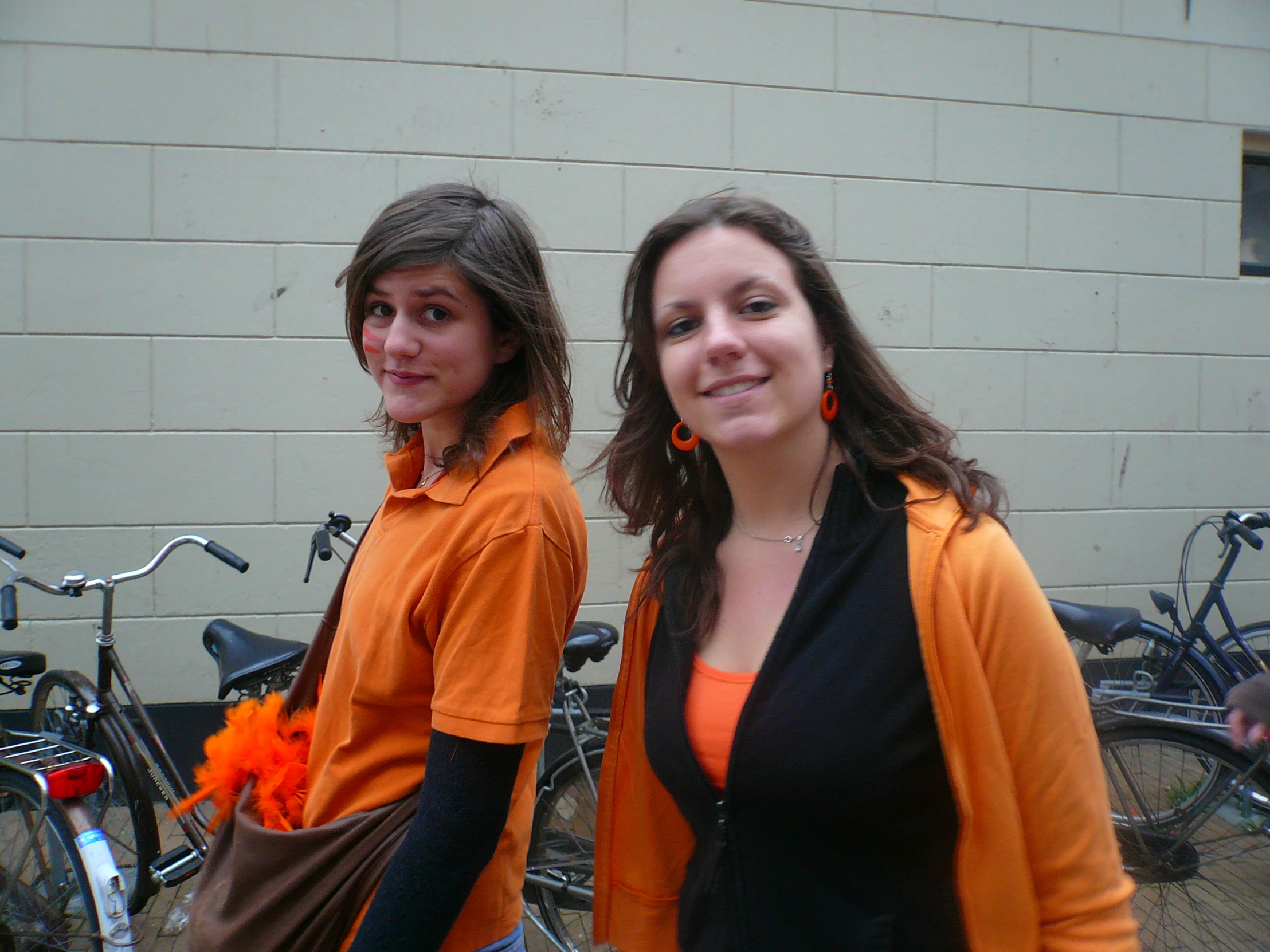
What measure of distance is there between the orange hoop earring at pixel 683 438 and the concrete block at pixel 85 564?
9.47 feet

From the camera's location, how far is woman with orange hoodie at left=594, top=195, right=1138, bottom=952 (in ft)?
3.05

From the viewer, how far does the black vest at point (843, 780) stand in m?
0.95

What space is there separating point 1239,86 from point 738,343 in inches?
174

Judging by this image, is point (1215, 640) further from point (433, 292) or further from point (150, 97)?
point (150, 97)

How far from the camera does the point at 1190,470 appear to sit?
394 centimetres

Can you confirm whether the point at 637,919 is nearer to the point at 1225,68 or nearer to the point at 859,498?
the point at 859,498

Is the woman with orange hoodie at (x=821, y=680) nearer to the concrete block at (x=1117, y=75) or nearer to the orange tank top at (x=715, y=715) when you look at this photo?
the orange tank top at (x=715, y=715)

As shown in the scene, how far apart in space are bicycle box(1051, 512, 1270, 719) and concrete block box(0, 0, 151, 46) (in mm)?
4399

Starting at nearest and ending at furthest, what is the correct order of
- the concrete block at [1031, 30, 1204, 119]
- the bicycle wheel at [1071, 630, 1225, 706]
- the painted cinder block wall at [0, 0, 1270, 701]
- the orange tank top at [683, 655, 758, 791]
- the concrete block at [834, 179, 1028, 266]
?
the orange tank top at [683, 655, 758, 791] < the bicycle wheel at [1071, 630, 1225, 706] < the painted cinder block wall at [0, 0, 1270, 701] < the concrete block at [834, 179, 1028, 266] < the concrete block at [1031, 30, 1204, 119]

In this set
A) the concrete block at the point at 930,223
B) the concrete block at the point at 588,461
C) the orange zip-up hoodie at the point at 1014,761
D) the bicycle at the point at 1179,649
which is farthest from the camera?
the concrete block at the point at 930,223

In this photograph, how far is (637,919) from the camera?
4.14 ft

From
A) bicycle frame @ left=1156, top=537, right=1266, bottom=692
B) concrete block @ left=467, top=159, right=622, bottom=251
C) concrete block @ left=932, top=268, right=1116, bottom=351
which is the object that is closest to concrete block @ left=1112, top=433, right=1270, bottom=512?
bicycle frame @ left=1156, top=537, right=1266, bottom=692

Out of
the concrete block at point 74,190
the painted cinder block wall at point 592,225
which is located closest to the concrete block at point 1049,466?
the painted cinder block wall at point 592,225

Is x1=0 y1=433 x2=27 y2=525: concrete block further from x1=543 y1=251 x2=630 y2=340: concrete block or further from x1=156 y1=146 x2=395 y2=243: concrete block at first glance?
x1=543 y1=251 x2=630 y2=340: concrete block
